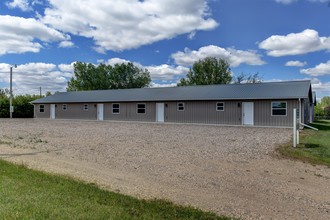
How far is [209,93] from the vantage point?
26656 mm

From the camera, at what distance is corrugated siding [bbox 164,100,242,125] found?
2416 cm

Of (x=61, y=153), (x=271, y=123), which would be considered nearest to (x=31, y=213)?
(x=61, y=153)

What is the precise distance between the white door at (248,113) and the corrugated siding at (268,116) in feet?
1.03

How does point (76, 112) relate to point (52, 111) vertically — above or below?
below

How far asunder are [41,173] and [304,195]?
523 centimetres

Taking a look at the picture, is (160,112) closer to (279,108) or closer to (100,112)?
(100,112)

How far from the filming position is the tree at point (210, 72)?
5703 centimetres

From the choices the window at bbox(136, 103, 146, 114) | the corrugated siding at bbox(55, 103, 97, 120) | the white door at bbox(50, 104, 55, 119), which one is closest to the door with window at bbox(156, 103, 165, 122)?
the window at bbox(136, 103, 146, 114)

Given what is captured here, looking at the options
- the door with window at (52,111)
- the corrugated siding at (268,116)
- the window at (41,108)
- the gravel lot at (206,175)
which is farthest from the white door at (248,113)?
the window at (41,108)

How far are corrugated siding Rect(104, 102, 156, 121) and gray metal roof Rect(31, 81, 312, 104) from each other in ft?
1.91

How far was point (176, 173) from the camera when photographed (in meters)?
6.90

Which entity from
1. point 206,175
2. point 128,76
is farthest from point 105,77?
point 206,175

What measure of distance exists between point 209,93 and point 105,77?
38.3m

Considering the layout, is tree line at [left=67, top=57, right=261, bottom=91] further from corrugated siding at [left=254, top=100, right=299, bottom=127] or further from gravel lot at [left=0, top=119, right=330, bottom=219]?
gravel lot at [left=0, top=119, right=330, bottom=219]
